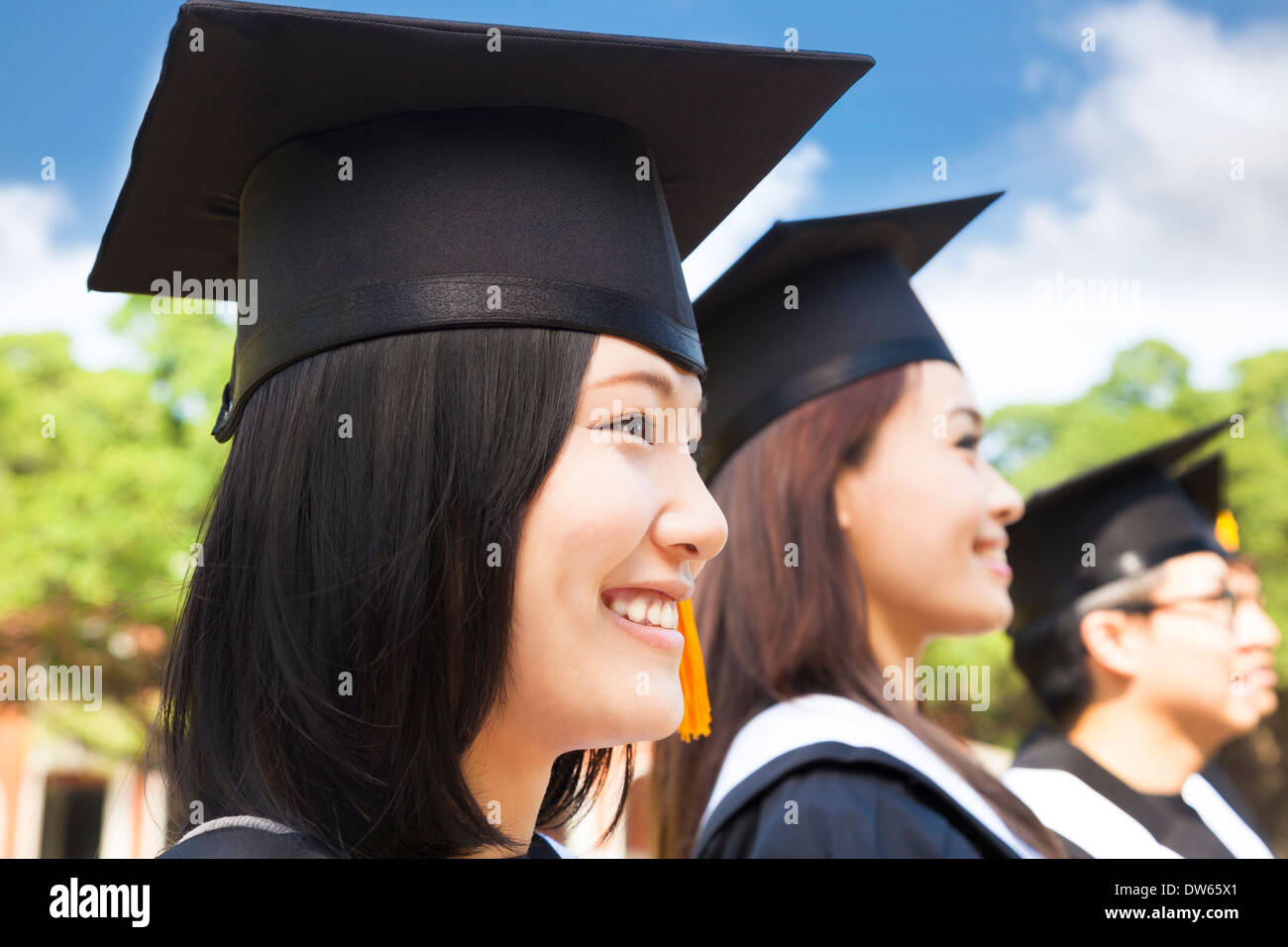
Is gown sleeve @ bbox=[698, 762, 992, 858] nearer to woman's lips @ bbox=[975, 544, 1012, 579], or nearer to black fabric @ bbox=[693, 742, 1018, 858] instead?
black fabric @ bbox=[693, 742, 1018, 858]

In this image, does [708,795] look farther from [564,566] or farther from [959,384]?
[564,566]

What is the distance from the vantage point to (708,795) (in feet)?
8.36

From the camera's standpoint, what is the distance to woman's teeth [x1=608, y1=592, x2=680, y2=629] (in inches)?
59.6

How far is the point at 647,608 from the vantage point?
5.05 feet

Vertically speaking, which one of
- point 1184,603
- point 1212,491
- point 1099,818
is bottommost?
point 1099,818

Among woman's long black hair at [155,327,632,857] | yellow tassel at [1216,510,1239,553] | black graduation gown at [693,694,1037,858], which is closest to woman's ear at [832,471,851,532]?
black graduation gown at [693,694,1037,858]

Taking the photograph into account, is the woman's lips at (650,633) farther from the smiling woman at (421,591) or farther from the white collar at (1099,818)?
the white collar at (1099,818)

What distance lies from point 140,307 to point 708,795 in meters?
12.1

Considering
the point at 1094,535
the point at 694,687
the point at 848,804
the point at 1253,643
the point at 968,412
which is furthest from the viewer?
the point at 1253,643

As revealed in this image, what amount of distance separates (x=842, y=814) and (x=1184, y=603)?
2042mm

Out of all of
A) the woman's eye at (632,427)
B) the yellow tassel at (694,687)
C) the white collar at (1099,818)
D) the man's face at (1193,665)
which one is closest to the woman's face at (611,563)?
the woman's eye at (632,427)

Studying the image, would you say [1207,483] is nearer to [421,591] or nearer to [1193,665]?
[1193,665]

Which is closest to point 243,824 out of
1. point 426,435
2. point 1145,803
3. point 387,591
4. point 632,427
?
point 387,591
